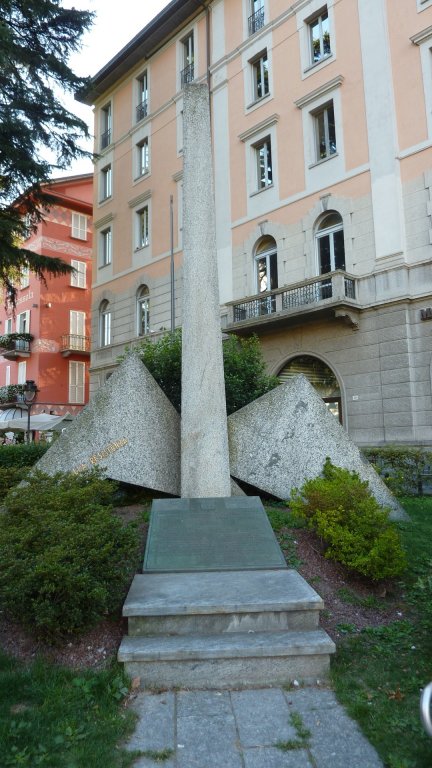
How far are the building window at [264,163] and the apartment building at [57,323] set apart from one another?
1540cm

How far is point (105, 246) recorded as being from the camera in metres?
27.1

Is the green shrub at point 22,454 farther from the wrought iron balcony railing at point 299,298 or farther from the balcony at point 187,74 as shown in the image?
the balcony at point 187,74

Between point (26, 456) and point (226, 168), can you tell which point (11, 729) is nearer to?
point (26, 456)

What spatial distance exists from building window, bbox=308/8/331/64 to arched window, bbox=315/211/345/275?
526cm

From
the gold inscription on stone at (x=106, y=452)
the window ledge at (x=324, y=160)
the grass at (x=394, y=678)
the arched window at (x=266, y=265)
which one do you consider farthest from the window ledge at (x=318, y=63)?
the grass at (x=394, y=678)

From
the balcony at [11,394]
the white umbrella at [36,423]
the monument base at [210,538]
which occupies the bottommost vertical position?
the monument base at [210,538]

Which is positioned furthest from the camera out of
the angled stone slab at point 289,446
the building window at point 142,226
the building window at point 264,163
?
the building window at point 142,226

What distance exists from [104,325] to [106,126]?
1025 centimetres

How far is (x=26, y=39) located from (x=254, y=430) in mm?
14983

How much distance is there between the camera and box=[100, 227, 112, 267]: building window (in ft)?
87.5

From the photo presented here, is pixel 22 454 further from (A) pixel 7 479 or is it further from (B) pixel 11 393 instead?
(B) pixel 11 393

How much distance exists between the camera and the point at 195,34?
22.5 m

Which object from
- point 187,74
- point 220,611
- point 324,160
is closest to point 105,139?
point 187,74

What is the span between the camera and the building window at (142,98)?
82.9ft
